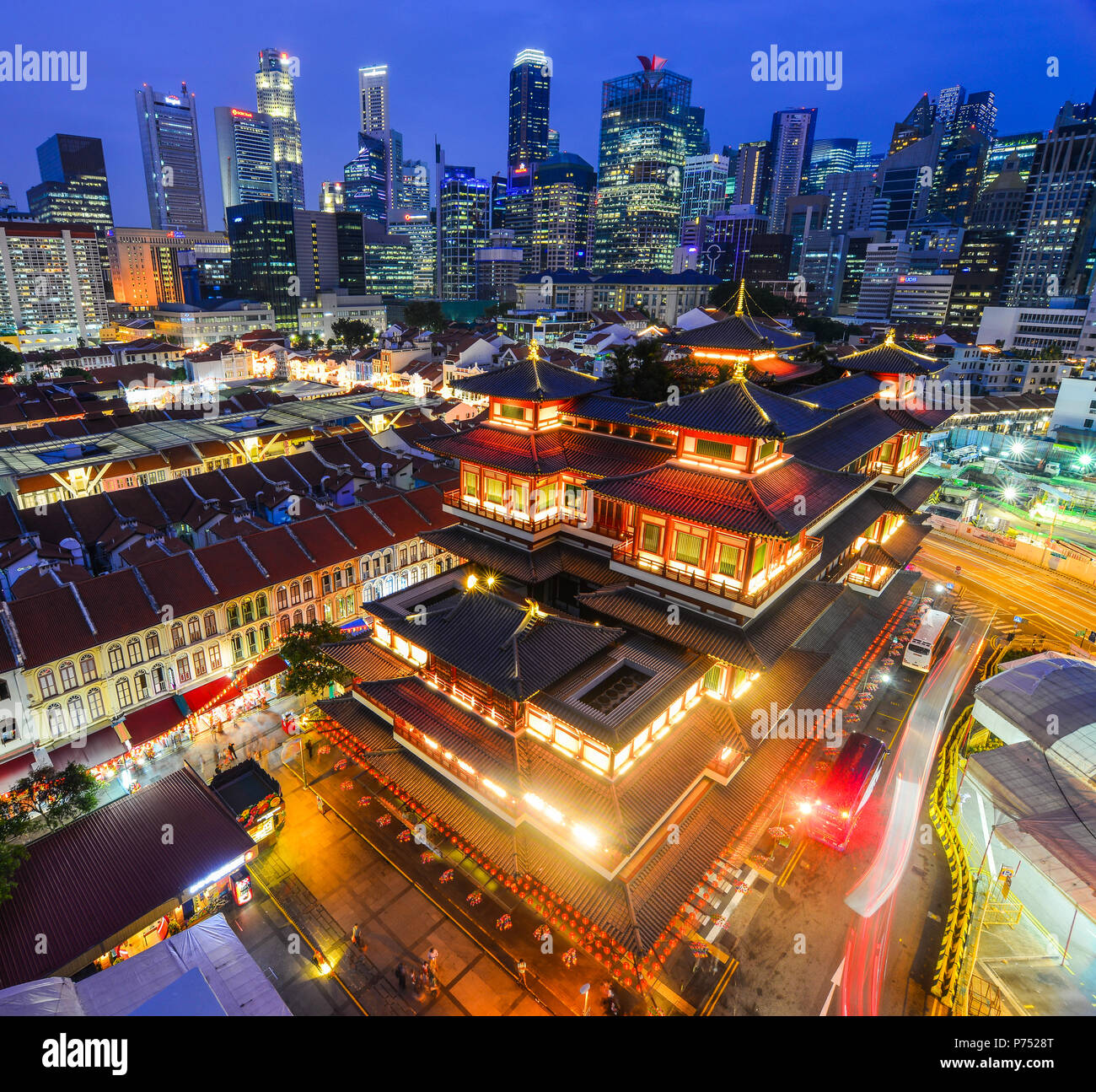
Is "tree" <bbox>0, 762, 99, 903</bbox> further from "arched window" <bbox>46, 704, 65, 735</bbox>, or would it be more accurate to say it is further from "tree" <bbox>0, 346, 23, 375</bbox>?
"tree" <bbox>0, 346, 23, 375</bbox>

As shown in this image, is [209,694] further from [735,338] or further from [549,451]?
[735,338]

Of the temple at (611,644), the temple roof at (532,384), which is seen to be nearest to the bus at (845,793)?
the temple at (611,644)

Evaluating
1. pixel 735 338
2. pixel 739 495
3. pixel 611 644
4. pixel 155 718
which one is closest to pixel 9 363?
pixel 155 718

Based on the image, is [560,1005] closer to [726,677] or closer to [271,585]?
[726,677]

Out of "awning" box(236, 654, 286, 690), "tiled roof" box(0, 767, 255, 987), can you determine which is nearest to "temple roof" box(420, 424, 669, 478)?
"awning" box(236, 654, 286, 690)

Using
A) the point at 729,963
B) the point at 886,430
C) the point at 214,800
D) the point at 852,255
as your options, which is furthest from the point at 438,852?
the point at 852,255
